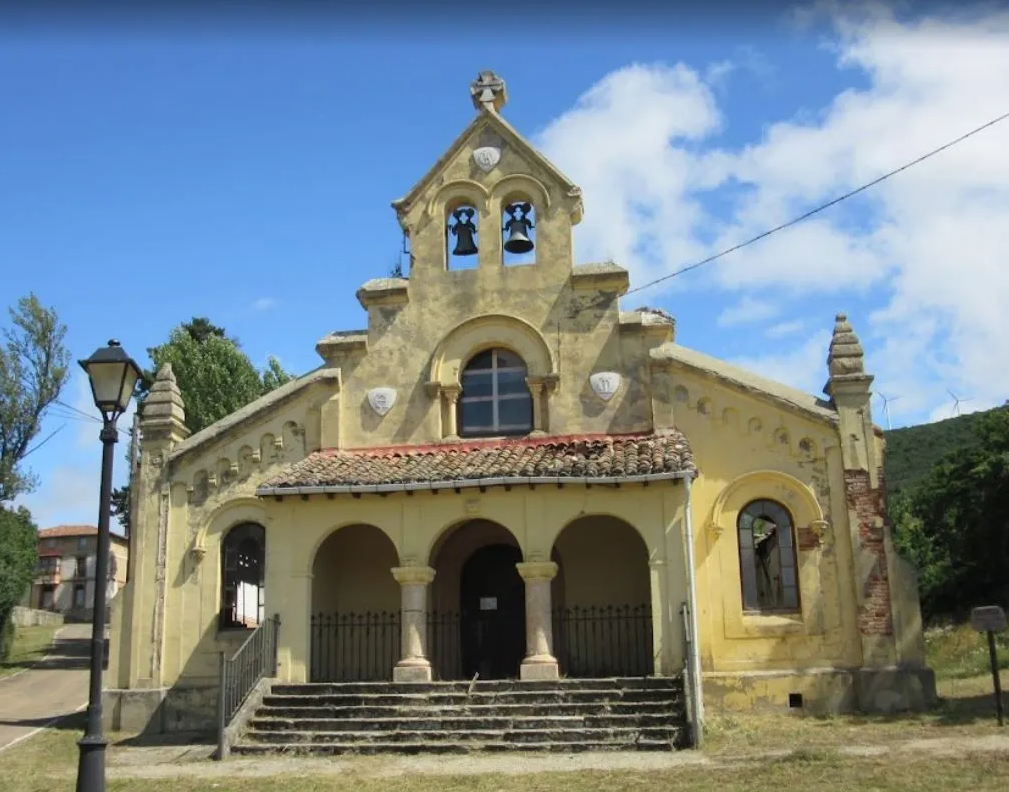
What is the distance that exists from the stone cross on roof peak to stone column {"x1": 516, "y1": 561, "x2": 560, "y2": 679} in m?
9.91

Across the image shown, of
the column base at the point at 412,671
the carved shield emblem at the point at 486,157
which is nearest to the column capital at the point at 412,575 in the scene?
the column base at the point at 412,671

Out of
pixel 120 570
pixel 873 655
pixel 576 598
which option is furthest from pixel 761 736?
pixel 120 570

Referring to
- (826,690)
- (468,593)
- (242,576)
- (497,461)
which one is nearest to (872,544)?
(826,690)

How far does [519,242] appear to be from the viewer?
829 inches

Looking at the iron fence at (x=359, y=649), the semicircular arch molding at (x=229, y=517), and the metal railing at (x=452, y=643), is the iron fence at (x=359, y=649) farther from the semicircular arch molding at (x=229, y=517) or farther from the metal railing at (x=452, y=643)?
the semicircular arch molding at (x=229, y=517)

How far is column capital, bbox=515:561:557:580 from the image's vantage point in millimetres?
17781

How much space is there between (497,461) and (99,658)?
31.2ft

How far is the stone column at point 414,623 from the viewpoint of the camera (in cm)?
1759

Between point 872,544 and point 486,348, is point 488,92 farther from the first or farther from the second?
point 872,544

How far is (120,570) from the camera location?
74.8 m

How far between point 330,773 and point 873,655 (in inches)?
378

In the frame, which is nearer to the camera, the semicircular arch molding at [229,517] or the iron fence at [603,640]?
the iron fence at [603,640]

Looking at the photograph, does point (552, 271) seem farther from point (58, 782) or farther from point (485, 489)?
point (58, 782)

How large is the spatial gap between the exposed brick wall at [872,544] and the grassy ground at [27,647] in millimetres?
25238
